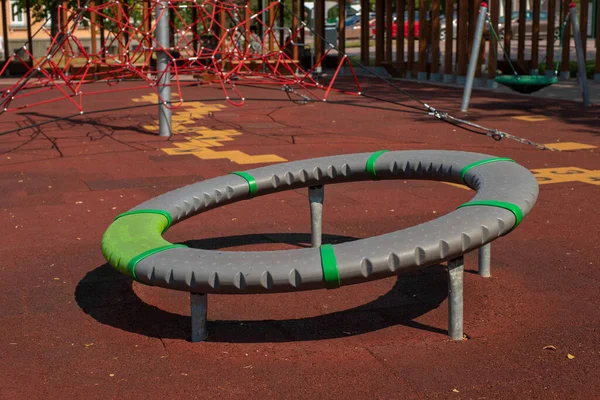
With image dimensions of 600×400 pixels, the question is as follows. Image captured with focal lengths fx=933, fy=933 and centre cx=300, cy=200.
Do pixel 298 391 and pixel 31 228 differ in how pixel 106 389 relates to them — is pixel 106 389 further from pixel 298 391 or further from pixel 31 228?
pixel 31 228

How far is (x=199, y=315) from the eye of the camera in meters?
4.55

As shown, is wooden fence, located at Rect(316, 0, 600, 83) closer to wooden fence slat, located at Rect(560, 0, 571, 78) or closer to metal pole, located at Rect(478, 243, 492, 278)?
wooden fence slat, located at Rect(560, 0, 571, 78)

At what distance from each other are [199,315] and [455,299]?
1246mm

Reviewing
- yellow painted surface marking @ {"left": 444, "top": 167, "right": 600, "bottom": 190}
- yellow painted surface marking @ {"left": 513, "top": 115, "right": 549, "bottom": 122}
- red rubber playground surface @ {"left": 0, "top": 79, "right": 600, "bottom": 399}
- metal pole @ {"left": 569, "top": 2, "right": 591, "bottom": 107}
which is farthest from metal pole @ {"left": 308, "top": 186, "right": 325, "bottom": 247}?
metal pole @ {"left": 569, "top": 2, "right": 591, "bottom": 107}

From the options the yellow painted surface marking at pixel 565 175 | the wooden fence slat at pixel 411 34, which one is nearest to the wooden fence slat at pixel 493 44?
the wooden fence slat at pixel 411 34

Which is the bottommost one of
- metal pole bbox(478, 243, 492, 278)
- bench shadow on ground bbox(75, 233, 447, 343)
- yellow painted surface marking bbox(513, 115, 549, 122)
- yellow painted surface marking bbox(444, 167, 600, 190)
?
A: bench shadow on ground bbox(75, 233, 447, 343)

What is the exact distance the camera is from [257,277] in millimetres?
4117

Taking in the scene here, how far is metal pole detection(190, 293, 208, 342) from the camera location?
4512 mm

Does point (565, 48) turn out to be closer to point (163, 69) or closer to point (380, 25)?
point (380, 25)

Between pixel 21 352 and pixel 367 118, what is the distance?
Answer: 9.85 m

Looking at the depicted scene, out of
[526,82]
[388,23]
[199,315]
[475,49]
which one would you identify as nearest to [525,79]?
[526,82]

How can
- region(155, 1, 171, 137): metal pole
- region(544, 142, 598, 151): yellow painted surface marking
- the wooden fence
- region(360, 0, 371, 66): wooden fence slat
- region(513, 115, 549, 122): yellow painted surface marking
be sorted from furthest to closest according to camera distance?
region(360, 0, 371, 66): wooden fence slat, the wooden fence, region(513, 115, 549, 122): yellow painted surface marking, region(155, 1, 171, 137): metal pole, region(544, 142, 598, 151): yellow painted surface marking

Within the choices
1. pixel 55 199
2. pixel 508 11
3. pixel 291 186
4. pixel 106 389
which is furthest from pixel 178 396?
pixel 508 11

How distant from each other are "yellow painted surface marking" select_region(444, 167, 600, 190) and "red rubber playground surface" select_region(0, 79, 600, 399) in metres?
0.02
